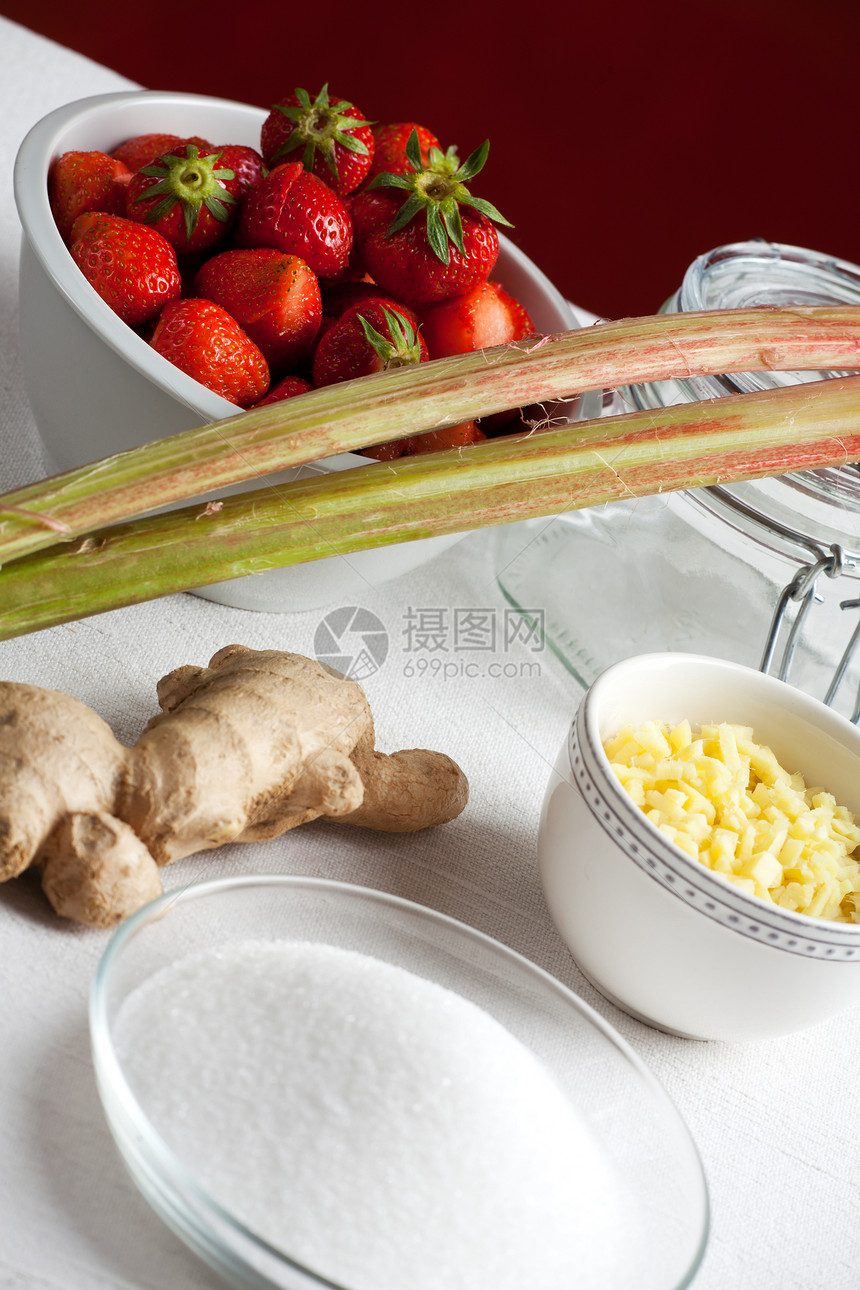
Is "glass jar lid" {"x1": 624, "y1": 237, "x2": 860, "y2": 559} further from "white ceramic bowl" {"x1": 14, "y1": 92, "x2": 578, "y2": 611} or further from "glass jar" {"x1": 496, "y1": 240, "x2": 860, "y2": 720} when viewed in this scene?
"white ceramic bowl" {"x1": 14, "y1": 92, "x2": 578, "y2": 611}

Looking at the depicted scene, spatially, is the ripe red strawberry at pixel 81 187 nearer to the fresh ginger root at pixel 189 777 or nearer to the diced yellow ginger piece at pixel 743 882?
the fresh ginger root at pixel 189 777

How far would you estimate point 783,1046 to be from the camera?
1.55ft

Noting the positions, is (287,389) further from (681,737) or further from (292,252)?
(681,737)

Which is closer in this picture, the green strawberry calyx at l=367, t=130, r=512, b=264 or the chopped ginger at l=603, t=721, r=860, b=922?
the chopped ginger at l=603, t=721, r=860, b=922

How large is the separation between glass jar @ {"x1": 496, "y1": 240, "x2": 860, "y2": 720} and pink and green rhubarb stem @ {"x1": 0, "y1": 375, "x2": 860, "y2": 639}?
29mm

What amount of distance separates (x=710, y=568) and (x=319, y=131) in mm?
315

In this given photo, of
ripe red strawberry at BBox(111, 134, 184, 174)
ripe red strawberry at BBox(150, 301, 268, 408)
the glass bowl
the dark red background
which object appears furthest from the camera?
the dark red background

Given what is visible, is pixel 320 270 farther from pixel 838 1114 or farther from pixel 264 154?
pixel 838 1114

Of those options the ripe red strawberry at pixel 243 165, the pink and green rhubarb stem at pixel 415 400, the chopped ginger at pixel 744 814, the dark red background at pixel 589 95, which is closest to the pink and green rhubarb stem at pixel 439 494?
the pink and green rhubarb stem at pixel 415 400

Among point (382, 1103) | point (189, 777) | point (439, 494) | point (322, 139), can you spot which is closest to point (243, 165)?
point (322, 139)

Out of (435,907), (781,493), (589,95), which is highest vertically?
(589,95)

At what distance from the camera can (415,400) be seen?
18.4 inches

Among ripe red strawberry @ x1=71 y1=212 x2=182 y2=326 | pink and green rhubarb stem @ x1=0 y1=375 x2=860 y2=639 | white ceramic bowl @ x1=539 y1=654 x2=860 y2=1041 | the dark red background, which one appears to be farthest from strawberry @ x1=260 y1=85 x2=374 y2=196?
the dark red background

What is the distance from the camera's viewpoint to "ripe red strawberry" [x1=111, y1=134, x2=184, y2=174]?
63 cm
